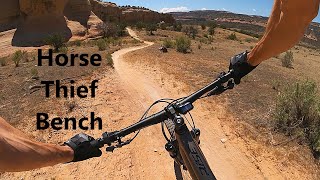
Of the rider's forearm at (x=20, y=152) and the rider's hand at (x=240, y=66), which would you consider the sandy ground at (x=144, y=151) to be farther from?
the rider's forearm at (x=20, y=152)

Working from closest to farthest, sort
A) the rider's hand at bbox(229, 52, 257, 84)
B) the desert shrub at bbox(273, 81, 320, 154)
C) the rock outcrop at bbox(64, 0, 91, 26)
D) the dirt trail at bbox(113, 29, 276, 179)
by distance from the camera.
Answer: the rider's hand at bbox(229, 52, 257, 84) < the dirt trail at bbox(113, 29, 276, 179) < the desert shrub at bbox(273, 81, 320, 154) < the rock outcrop at bbox(64, 0, 91, 26)

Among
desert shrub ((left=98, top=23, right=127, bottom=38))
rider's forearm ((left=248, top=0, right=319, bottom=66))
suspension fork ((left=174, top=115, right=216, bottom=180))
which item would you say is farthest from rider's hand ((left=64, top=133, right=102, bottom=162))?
desert shrub ((left=98, top=23, right=127, bottom=38))

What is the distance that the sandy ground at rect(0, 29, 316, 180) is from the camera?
663 cm

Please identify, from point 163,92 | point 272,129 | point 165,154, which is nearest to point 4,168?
point 165,154

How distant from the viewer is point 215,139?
7977mm

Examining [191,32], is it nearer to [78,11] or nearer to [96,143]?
[78,11]

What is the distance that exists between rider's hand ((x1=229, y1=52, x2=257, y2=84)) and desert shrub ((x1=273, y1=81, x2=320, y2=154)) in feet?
18.1

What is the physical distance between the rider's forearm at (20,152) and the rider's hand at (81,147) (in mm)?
453

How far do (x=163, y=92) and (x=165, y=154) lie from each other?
4.09 metres

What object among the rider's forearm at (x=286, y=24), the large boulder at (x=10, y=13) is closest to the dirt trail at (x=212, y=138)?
the rider's forearm at (x=286, y=24)

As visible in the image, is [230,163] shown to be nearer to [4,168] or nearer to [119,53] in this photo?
[4,168]

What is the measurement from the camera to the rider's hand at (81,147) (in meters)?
2.49

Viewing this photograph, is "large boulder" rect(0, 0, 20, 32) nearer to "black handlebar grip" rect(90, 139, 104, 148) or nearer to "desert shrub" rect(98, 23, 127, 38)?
"desert shrub" rect(98, 23, 127, 38)

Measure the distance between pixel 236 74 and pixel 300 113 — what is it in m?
A: 6.22
